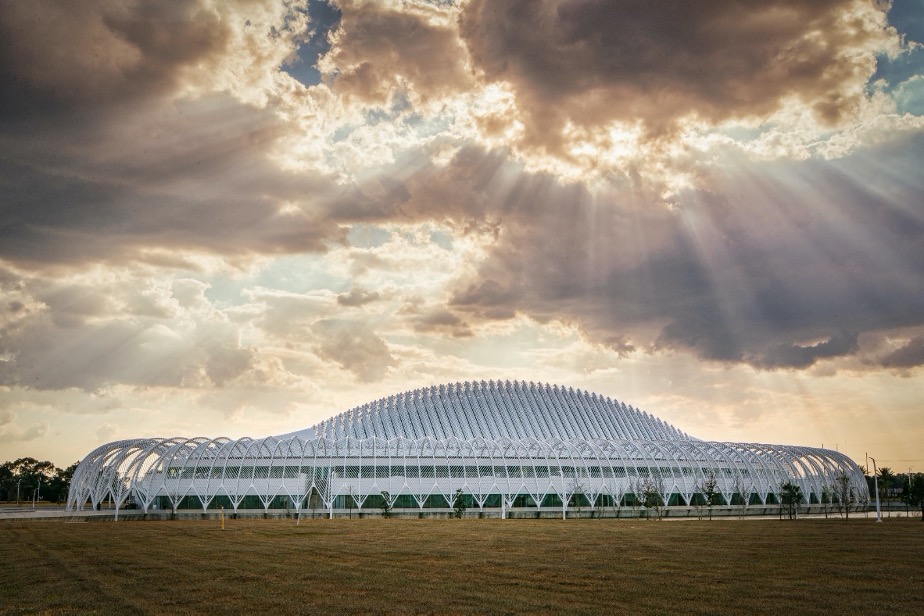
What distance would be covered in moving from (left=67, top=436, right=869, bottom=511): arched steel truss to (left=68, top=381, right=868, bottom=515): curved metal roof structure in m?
0.15

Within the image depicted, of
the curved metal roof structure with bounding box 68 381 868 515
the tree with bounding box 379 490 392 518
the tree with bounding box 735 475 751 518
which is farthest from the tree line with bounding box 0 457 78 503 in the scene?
the tree with bounding box 735 475 751 518

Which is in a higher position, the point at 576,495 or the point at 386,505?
the point at 576,495

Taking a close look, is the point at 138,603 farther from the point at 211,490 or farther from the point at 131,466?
the point at 131,466

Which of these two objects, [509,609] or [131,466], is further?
[131,466]

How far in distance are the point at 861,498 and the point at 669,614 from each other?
105 metres

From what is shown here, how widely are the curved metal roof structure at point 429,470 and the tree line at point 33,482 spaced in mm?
68722

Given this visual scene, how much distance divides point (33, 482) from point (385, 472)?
109 metres

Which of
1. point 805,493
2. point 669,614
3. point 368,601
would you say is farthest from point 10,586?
point 805,493

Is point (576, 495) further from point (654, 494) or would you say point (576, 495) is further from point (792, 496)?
point (792, 496)

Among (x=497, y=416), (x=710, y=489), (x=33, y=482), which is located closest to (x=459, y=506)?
(x=710, y=489)

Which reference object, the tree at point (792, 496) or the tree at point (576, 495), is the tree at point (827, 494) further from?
the tree at point (576, 495)

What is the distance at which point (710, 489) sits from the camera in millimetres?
87375

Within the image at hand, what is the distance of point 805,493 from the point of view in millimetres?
101750

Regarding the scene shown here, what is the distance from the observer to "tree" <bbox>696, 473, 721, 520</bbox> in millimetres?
86938
